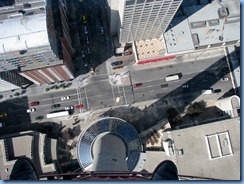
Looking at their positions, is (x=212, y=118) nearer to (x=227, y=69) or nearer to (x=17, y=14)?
(x=227, y=69)

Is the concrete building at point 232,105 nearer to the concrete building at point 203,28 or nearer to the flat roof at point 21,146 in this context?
the concrete building at point 203,28

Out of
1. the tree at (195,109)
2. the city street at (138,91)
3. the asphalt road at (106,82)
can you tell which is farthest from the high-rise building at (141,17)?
the tree at (195,109)

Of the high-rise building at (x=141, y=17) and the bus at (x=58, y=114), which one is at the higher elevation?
the high-rise building at (x=141, y=17)

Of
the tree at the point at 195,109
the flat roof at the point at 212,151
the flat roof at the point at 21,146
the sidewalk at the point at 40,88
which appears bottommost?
the flat roof at the point at 212,151

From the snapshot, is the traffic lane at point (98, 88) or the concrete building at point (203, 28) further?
the traffic lane at point (98, 88)

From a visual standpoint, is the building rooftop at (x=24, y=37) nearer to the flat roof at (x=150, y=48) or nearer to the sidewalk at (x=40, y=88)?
the sidewalk at (x=40, y=88)

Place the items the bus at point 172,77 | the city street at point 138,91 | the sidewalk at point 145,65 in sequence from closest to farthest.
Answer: the city street at point 138,91
the bus at point 172,77
the sidewalk at point 145,65

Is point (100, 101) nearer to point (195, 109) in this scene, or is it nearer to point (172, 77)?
point (172, 77)

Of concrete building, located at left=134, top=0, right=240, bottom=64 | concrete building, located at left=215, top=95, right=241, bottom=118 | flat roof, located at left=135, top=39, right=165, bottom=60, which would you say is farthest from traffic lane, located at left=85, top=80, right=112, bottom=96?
concrete building, located at left=215, top=95, right=241, bottom=118

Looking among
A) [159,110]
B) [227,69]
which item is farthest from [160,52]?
[227,69]

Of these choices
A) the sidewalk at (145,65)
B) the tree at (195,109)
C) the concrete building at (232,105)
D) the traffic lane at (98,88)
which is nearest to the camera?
the concrete building at (232,105)
